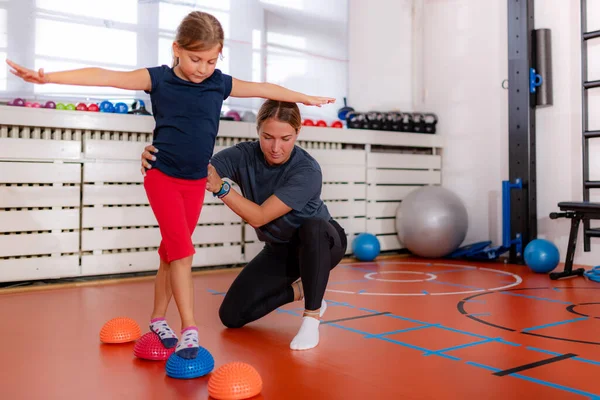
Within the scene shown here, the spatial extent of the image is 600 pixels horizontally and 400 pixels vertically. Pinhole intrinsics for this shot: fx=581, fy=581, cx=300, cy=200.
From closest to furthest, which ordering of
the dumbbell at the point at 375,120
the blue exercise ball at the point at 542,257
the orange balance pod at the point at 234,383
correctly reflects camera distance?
the orange balance pod at the point at 234,383 → the blue exercise ball at the point at 542,257 → the dumbbell at the point at 375,120

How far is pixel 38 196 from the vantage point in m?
3.48

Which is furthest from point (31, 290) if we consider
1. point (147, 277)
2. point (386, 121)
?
point (386, 121)

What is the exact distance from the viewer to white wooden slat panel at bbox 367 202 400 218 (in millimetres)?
4969

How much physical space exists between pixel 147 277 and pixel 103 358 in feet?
6.23

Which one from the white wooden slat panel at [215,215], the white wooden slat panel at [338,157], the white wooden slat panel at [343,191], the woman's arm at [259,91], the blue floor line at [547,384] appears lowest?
the blue floor line at [547,384]

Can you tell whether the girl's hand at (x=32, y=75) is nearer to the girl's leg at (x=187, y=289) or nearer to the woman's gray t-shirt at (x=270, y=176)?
the girl's leg at (x=187, y=289)

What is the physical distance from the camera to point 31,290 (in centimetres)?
337

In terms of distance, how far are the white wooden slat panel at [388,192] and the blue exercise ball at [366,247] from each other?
0.41 m

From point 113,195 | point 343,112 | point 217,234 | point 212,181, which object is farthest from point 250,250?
point 212,181

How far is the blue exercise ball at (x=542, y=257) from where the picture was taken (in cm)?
393

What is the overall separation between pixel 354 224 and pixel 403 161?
0.76 m

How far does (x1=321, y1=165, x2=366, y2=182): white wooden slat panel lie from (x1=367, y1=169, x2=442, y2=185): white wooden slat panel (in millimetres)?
99

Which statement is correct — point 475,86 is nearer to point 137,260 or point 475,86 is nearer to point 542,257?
point 542,257

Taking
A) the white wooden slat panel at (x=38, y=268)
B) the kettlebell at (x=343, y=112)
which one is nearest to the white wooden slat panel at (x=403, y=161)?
the kettlebell at (x=343, y=112)
